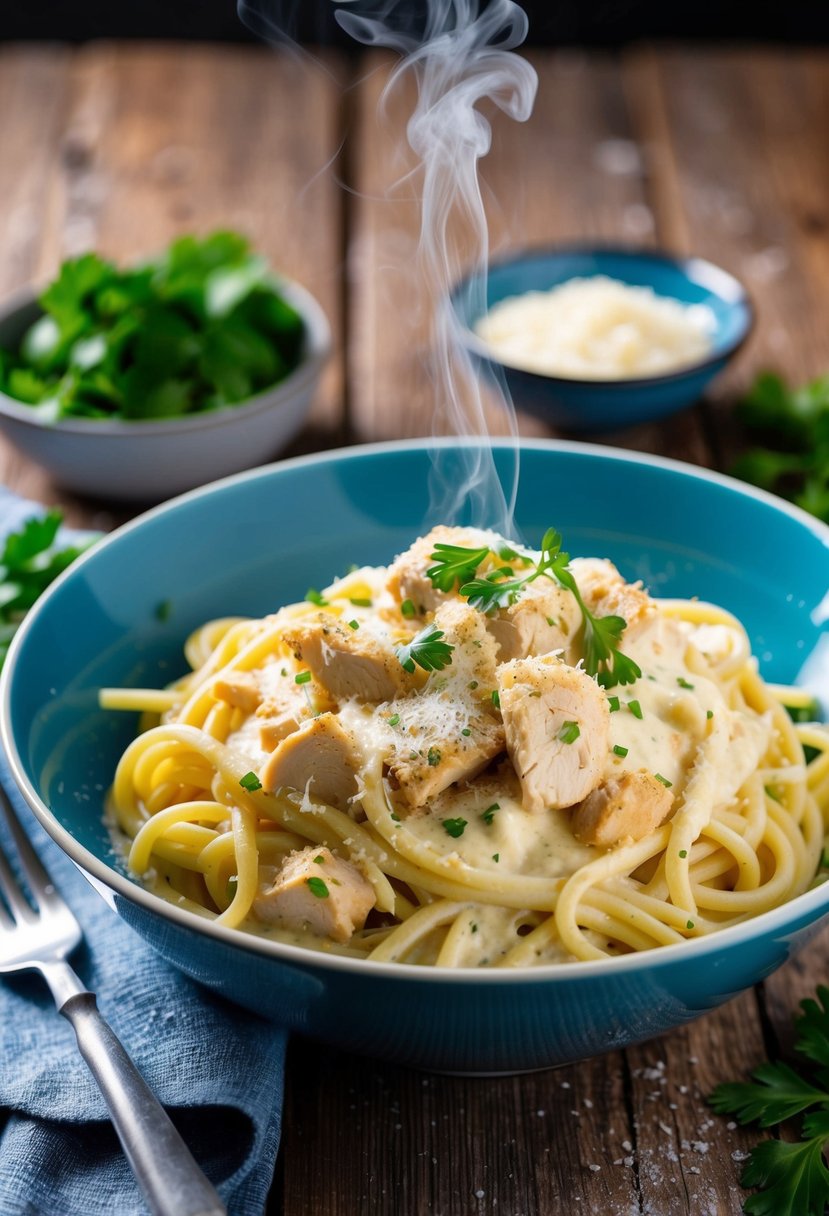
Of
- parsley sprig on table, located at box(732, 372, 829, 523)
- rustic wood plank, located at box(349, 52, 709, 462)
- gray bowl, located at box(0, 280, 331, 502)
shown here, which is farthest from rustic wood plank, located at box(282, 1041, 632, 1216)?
rustic wood plank, located at box(349, 52, 709, 462)

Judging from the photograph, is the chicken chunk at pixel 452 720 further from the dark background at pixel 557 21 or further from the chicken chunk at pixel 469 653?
the dark background at pixel 557 21

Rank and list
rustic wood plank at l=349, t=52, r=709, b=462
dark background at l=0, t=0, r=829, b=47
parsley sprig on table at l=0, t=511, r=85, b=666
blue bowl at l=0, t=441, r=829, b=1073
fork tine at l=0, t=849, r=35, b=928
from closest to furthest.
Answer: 1. blue bowl at l=0, t=441, r=829, b=1073
2. fork tine at l=0, t=849, r=35, b=928
3. parsley sprig on table at l=0, t=511, r=85, b=666
4. rustic wood plank at l=349, t=52, r=709, b=462
5. dark background at l=0, t=0, r=829, b=47

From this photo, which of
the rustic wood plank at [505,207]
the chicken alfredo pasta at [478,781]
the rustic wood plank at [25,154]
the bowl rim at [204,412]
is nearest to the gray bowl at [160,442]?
the bowl rim at [204,412]

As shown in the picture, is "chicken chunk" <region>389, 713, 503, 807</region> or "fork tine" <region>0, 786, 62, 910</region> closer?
"chicken chunk" <region>389, 713, 503, 807</region>

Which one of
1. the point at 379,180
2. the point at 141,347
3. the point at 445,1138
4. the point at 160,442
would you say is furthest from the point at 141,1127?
the point at 379,180

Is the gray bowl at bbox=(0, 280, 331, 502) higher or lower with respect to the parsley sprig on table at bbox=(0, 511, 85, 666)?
lower

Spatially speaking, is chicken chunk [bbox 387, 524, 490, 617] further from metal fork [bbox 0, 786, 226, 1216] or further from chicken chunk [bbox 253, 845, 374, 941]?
metal fork [bbox 0, 786, 226, 1216]
